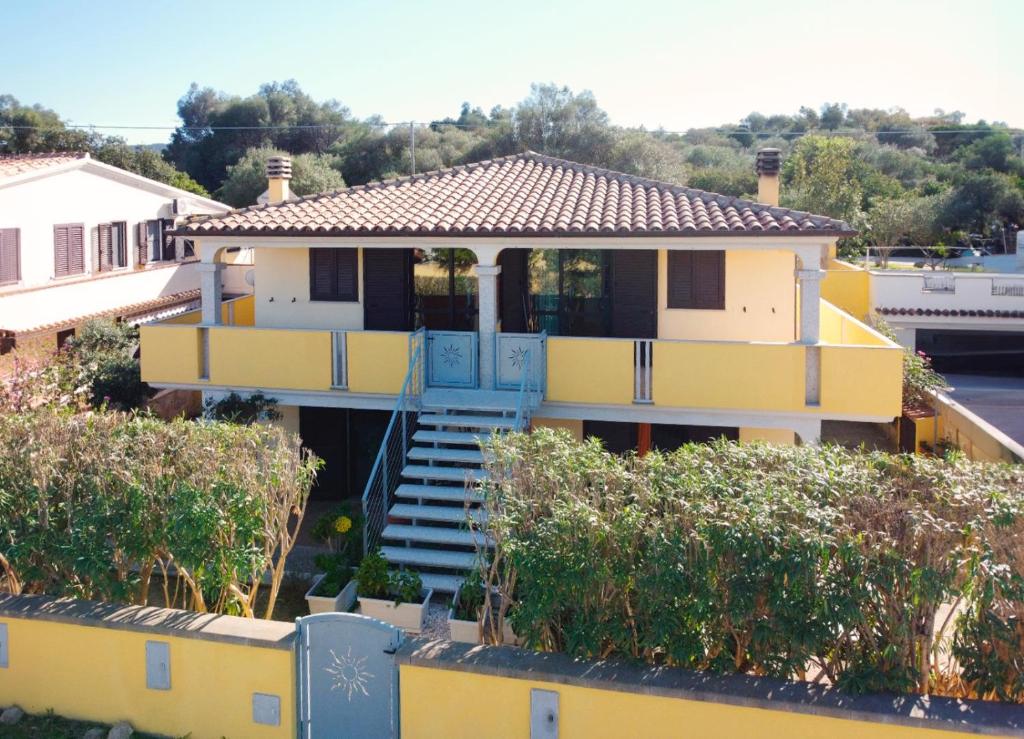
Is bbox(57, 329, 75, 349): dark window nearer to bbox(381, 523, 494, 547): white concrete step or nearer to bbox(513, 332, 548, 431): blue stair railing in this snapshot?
bbox(513, 332, 548, 431): blue stair railing

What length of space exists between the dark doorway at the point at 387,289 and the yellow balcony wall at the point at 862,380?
670cm

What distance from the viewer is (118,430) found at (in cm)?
978

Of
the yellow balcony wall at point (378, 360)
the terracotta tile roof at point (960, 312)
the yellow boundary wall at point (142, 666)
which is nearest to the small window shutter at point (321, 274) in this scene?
the yellow balcony wall at point (378, 360)

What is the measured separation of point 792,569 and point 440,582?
5.95m

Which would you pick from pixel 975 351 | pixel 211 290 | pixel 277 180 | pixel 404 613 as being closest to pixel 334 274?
pixel 211 290

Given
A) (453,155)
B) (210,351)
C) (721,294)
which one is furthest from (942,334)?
(453,155)

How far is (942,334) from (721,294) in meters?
18.0

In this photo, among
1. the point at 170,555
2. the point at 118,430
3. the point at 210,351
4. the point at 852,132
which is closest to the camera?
the point at 170,555

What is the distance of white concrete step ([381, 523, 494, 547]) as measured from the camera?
12.4m

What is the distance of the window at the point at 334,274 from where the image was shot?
653 inches

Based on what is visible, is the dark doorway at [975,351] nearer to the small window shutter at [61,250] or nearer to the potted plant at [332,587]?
the potted plant at [332,587]

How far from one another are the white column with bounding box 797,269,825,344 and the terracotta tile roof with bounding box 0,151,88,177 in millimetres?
18348

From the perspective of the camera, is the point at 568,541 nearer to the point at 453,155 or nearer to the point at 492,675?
the point at 492,675

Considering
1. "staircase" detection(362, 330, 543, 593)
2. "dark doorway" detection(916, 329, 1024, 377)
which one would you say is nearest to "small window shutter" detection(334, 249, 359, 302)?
"staircase" detection(362, 330, 543, 593)
